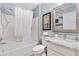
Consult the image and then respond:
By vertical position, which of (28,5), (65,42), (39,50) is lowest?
(39,50)

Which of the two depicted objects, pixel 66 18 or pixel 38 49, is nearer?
pixel 66 18

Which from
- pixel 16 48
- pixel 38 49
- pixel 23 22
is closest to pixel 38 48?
pixel 38 49

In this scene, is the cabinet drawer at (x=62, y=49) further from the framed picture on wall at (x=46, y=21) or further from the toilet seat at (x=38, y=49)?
the framed picture on wall at (x=46, y=21)

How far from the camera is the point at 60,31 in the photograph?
1.42 meters

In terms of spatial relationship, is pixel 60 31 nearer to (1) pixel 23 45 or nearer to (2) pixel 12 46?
(1) pixel 23 45

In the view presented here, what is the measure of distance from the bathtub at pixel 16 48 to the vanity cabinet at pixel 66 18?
0.49 meters

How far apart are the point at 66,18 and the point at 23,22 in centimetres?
69

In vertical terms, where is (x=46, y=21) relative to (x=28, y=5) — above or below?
below

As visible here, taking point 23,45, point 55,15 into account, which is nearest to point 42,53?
point 23,45

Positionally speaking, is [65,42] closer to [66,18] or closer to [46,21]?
[66,18]

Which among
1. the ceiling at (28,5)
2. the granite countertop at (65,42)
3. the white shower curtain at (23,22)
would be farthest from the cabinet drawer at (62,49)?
the ceiling at (28,5)

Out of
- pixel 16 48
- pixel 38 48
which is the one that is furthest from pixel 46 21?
pixel 16 48

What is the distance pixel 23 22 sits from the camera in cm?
154

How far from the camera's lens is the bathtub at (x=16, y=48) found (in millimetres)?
1450
